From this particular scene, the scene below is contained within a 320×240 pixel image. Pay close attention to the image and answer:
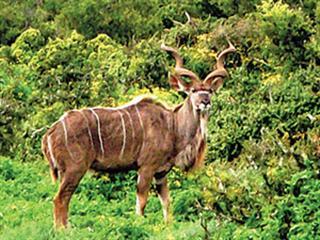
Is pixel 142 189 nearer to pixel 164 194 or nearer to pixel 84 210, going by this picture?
pixel 164 194

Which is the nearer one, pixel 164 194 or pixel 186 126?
pixel 164 194

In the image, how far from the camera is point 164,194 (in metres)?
9.51

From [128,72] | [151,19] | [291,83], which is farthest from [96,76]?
[151,19]

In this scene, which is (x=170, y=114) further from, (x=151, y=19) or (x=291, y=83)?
(x=151, y=19)

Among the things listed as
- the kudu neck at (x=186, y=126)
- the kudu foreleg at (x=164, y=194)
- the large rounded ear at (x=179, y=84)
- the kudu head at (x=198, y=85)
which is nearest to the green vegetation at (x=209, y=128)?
the kudu foreleg at (x=164, y=194)

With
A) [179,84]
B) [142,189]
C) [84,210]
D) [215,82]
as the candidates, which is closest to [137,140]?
[142,189]

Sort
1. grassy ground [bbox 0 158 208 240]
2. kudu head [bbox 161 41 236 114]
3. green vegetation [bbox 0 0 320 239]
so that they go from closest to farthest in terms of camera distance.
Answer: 1. green vegetation [bbox 0 0 320 239]
2. grassy ground [bbox 0 158 208 240]
3. kudu head [bbox 161 41 236 114]

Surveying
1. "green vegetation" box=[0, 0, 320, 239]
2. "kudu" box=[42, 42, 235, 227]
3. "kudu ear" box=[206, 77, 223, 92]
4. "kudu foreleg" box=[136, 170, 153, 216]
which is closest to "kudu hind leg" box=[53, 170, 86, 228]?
"kudu" box=[42, 42, 235, 227]

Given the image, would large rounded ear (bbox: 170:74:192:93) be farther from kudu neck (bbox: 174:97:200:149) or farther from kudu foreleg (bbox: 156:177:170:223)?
kudu foreleg (bbox: 156:177:170:223)

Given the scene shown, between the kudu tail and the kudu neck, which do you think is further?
the kudu neck

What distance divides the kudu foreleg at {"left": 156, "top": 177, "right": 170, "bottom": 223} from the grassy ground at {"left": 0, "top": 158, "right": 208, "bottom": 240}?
0.08 metres

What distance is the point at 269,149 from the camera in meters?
9.01

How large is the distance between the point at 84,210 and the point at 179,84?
1505 millimetres

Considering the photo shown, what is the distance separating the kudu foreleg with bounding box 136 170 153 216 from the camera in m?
9.39
